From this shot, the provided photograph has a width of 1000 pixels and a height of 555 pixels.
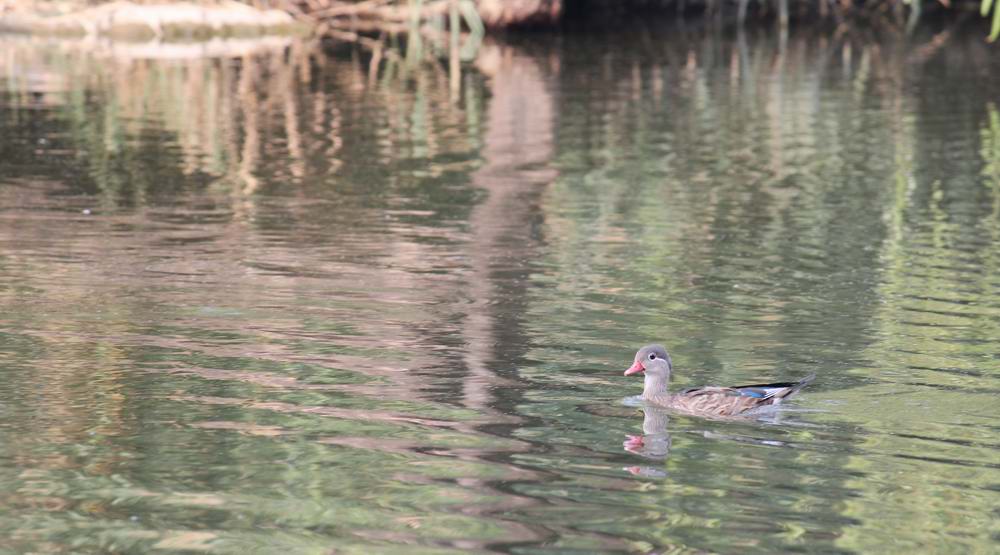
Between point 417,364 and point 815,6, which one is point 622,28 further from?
point 417,364

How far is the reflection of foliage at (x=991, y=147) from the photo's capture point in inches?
824

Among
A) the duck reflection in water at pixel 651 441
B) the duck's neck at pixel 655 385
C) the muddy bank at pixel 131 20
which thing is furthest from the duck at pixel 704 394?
the muddy bank at pixel 131 20

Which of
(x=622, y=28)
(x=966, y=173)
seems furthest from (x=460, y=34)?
(x=966, y=173)

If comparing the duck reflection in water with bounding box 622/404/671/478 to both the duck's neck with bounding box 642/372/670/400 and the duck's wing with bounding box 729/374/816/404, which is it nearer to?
the duck's neck with bounding box 642/372/670/400

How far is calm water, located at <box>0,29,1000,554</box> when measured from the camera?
27.7ft

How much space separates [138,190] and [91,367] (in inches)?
323

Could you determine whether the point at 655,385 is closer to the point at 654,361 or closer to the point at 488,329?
the point at 654,361

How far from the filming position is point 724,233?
1666 cm

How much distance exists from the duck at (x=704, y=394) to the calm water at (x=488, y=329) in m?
0.11

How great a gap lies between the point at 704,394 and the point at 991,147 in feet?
47.4

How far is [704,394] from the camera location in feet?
33.0

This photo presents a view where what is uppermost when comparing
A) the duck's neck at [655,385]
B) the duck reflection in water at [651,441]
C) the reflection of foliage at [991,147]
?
the duck's neck at [655,385]

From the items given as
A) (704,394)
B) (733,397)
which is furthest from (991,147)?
(733,397)

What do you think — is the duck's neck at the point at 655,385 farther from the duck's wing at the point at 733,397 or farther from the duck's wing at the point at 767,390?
the duck's wing at the point at 767,390
